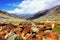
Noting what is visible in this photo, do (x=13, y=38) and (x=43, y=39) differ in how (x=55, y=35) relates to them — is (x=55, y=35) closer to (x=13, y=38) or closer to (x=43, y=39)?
(x=43, y=39)

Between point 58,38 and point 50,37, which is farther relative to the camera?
point 50,37

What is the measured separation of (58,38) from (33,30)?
13353 mm

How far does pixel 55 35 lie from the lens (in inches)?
1272

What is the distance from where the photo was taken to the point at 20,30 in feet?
149

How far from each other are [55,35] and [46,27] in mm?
13568

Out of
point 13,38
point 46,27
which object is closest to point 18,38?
point 13,38

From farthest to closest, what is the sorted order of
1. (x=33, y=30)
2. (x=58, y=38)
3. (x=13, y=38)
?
(x=33, y=30) → (x=13, y=38) → (x=58, y=38)

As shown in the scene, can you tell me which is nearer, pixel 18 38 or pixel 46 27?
pixel 18 38

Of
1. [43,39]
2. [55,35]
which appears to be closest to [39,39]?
[43,39]

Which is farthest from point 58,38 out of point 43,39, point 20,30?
point 20,30

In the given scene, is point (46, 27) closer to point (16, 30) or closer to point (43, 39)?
point (16, 30)

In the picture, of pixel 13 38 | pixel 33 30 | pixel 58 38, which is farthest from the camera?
pixel 33 30

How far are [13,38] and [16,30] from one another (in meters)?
12.9

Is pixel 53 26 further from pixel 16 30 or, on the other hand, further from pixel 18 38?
pixel 18 38
